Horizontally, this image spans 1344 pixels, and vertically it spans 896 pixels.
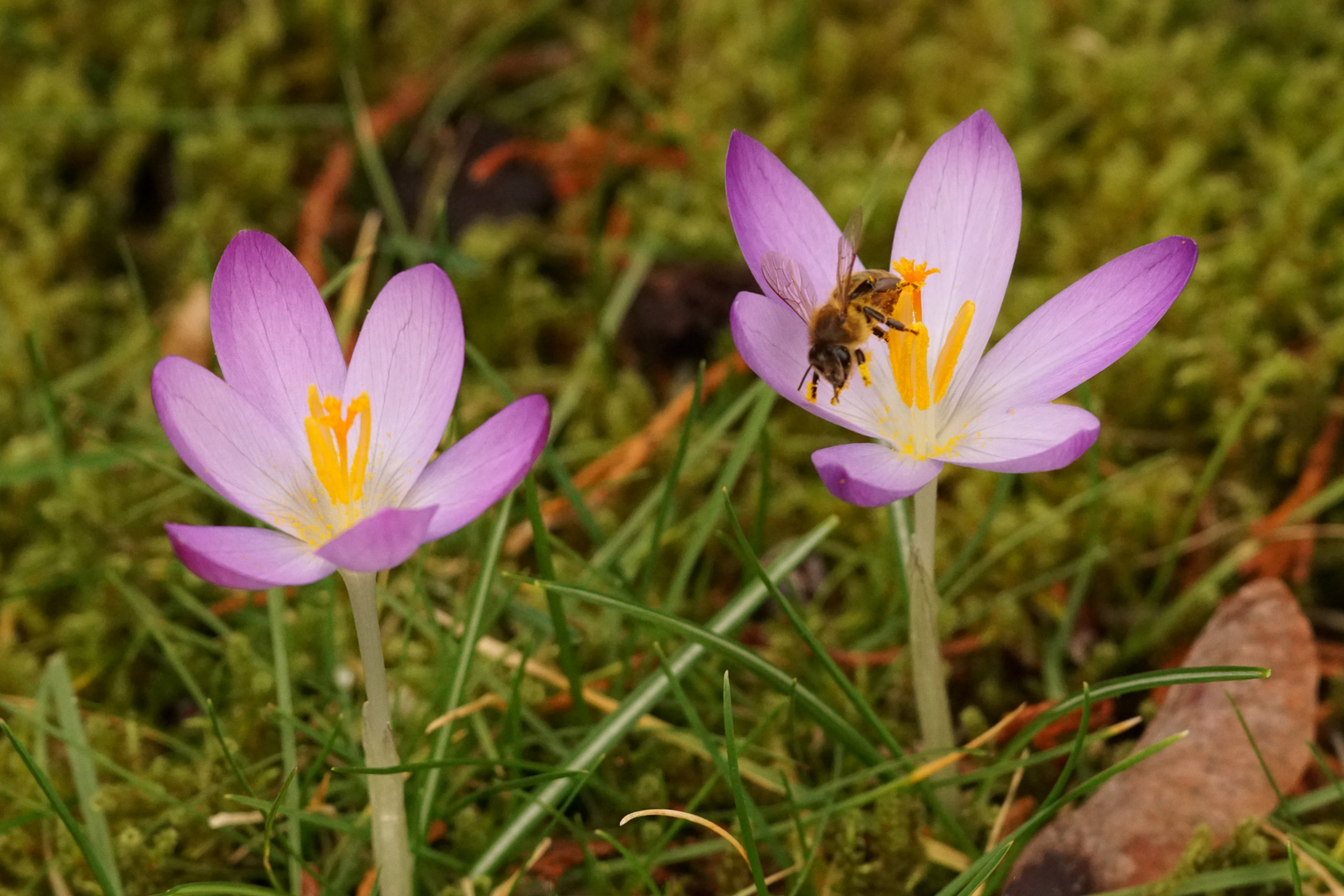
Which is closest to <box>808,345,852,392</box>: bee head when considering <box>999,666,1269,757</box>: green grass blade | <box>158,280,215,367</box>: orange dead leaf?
<box>999,666,1269,757</box>: green grass blade

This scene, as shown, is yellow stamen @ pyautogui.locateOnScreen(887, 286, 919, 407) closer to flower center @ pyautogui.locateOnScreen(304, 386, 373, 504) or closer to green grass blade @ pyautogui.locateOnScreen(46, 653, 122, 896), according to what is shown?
flower center @ pyautogui.locateOnScreen(304, 386, 373, 504)

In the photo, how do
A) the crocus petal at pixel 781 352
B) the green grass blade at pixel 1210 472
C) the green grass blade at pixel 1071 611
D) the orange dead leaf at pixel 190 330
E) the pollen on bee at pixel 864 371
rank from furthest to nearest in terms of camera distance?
the orange dead leaf at pixel 190 330 → the green grass blade at pixel 1210 472 → the green grass blade at pixel 1071 611 → the pollen on bee at pixel 864 371 → the crocus petal at pixel 781 352

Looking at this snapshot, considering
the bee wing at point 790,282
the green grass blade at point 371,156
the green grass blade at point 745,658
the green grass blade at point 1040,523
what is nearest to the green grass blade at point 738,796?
the green grass blade at point 745,658

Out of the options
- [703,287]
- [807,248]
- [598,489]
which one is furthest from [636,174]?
[807,248]

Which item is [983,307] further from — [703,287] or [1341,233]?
[1341,233]

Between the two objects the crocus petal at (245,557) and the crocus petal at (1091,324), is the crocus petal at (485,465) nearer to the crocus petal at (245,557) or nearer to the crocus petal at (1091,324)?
the crocus petal at (245,557)

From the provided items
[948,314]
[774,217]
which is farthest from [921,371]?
[774,217]
